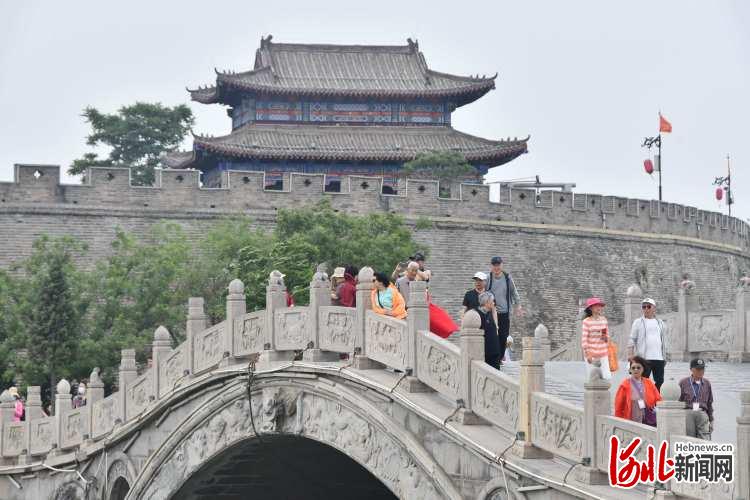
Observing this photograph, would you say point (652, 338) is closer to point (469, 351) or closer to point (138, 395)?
point (469, 351)

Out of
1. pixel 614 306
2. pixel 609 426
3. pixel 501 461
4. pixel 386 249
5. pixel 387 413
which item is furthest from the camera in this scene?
pixel 614 306

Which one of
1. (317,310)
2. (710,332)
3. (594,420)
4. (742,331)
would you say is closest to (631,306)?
(710,332)

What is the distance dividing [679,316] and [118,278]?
43.3 feet

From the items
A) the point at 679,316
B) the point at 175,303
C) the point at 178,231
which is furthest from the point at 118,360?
the point at 679,316

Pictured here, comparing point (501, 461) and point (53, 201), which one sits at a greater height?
point (53, 201)

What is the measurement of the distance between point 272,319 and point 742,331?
6.92 metres

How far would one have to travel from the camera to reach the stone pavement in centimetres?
1405

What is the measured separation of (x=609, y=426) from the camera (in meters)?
11.4

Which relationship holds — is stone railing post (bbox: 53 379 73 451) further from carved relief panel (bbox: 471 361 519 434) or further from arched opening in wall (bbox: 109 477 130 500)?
carved relief panel (bbox: 471 361 519 434)

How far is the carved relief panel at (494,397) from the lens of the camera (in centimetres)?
1295

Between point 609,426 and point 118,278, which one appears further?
point 118,278

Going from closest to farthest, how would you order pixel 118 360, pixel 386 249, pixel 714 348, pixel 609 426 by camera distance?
pixel 609 426
pixel 714 348
pixel 118 360
pixel 386 249

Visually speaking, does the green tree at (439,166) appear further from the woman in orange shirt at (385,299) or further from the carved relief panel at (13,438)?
the woman in orange shirt at (385,299)

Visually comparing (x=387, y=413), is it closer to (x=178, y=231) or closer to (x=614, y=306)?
(x=178, y=231)
